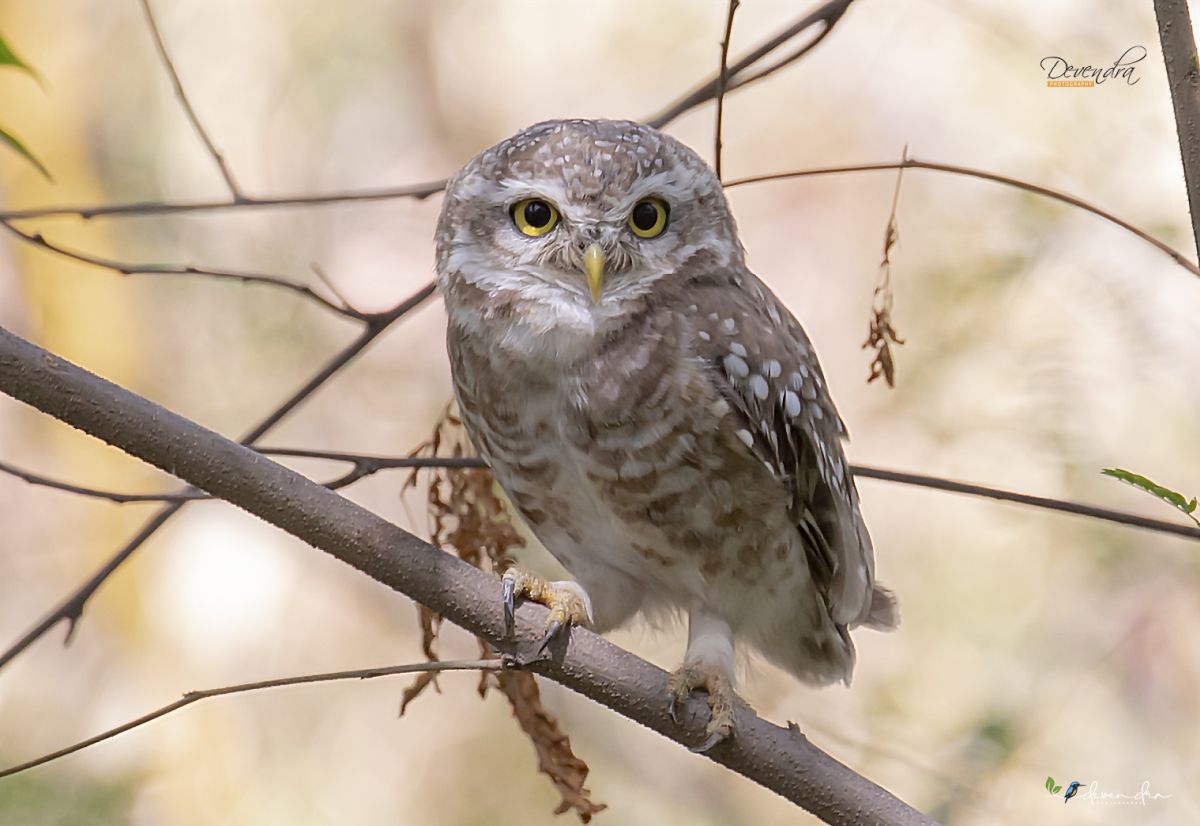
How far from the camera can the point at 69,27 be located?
656 cm

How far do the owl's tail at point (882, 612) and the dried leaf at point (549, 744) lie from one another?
1005 mm

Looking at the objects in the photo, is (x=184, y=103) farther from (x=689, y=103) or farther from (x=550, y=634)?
(x=550, y=634)

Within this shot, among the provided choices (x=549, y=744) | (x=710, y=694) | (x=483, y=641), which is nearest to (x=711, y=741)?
(x=710, y=694)

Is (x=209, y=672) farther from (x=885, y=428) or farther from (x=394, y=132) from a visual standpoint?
(x=885, y=428)

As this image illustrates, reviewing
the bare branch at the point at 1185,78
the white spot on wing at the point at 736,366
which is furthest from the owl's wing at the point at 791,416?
the bare branch at the point at 1185,78

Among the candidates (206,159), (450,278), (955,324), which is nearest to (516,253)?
(450,278)

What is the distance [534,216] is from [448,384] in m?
3.66

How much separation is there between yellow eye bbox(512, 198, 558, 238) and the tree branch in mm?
777

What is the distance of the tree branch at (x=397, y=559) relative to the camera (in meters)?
1.94

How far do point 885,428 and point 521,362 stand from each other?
367cm

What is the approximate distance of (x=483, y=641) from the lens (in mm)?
2629

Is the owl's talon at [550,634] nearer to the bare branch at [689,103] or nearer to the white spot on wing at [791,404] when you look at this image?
the white spot on wing at [791,404]

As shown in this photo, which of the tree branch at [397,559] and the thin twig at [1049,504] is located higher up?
the thin twig at [1049,504]

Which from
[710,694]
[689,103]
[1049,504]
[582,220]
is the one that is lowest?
[710,694]
